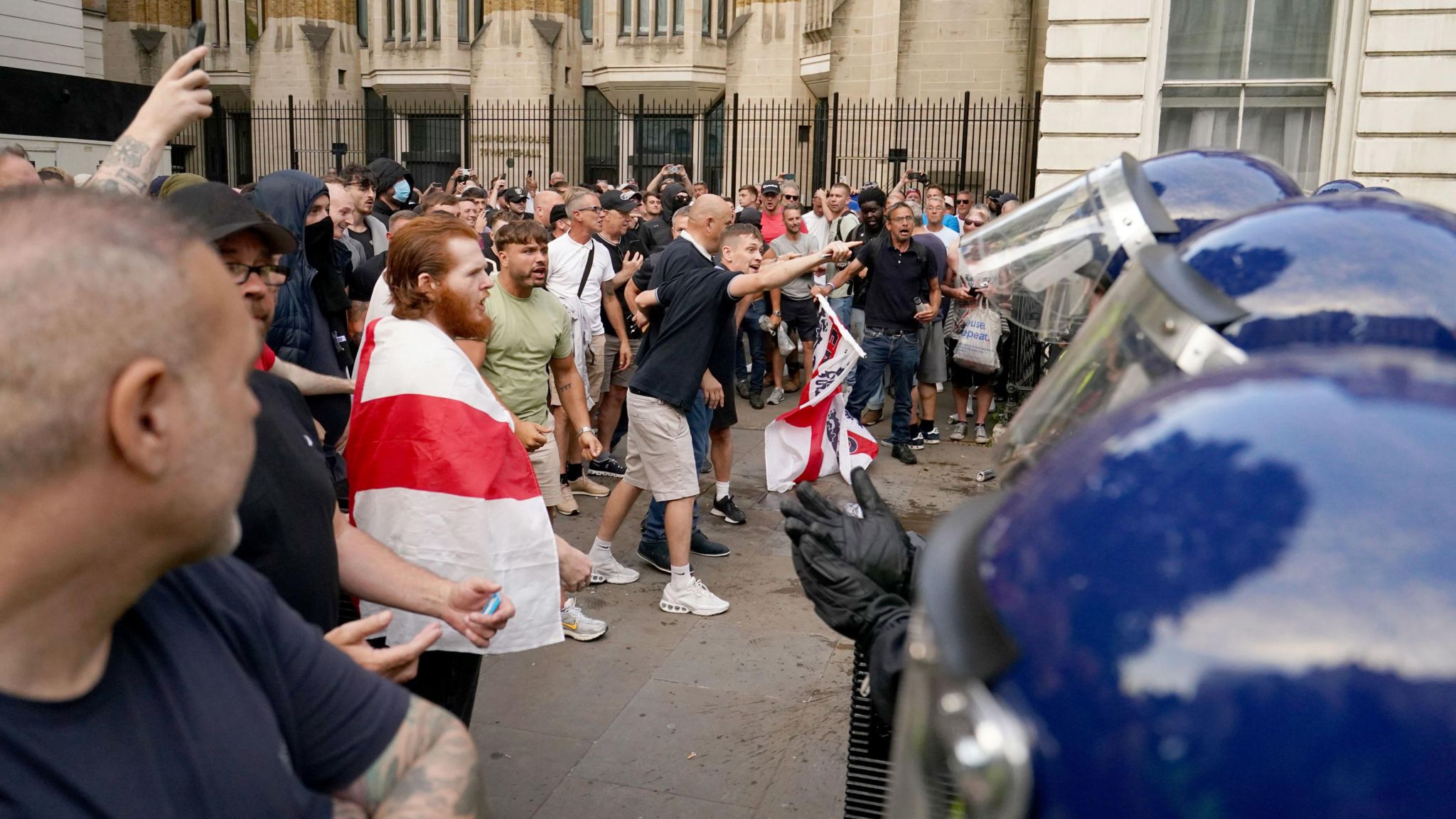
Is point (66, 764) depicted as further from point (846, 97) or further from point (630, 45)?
point (630, 45)

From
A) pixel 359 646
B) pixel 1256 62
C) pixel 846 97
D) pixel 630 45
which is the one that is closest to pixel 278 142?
pixel 630 45

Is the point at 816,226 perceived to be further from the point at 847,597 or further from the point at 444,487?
the point at 847,597

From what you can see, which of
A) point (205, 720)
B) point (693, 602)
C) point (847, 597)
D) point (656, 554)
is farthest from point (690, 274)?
point (205, 720)

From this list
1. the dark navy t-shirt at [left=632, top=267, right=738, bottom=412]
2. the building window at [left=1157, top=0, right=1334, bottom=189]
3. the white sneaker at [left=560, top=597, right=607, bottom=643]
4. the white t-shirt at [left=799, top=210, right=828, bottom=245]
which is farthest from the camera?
the white t-shirt at [left=799, top=210, right=828, bottom=245]

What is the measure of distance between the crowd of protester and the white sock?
0.03 metres

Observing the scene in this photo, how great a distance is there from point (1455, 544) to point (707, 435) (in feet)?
21.0

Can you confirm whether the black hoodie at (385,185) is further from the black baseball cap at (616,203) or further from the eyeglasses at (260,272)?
the eyeglasses at (260,272)

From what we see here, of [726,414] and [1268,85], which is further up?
[1268,85]

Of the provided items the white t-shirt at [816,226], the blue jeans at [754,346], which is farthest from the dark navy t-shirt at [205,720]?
the white t-shirt at [816,226]

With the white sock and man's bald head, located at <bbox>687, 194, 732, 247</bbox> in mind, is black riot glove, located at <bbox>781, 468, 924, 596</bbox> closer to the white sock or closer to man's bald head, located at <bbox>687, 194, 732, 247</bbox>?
the white sock

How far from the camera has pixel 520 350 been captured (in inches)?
229

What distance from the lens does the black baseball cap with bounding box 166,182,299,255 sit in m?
2.75

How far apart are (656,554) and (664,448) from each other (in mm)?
857

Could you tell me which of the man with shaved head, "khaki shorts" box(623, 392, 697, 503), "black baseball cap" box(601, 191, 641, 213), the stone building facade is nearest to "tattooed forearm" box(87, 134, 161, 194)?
"khaki shorts" box(623, 392, 697, 503)
